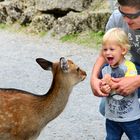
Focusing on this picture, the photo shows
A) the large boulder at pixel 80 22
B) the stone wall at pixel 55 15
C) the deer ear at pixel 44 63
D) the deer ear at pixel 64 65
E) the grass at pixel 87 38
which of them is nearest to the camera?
the deer ear at pixel 64 65

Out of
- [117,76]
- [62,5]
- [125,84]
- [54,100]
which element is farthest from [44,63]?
[62,5]

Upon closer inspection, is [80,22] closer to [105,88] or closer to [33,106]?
[33,106]

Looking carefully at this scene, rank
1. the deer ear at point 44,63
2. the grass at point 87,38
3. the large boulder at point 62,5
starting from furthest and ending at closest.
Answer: the large boulder at point 62,5 < the grass at point 87,38 < the deer ear at point 44,63

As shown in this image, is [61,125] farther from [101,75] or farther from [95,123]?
[101,75]

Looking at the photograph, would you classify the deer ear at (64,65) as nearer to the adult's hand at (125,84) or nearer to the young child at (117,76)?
the young child at (117,76)

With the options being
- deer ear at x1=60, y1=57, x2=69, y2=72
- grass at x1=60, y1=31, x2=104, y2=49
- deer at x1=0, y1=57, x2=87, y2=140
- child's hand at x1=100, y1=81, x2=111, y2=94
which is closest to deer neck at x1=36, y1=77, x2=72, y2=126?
deer at x1=0, y1=57, x2=87, y2=140

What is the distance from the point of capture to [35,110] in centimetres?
529

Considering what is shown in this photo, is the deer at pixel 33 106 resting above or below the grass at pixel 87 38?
above

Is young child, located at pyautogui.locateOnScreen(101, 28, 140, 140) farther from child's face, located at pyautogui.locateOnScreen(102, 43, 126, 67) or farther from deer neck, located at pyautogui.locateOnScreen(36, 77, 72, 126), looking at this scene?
deer neck, located at pyautogui.locateOnScreen(36, 77, 72, 126)

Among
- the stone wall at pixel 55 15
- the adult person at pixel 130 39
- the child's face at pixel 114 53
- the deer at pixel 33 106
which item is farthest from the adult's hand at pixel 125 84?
the stone wall at pixel 55 15

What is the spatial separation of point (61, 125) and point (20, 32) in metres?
6.31

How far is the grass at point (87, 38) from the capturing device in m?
10.5

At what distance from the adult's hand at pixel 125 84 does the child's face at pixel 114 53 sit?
0.17 metres

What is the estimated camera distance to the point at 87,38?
10898mm
